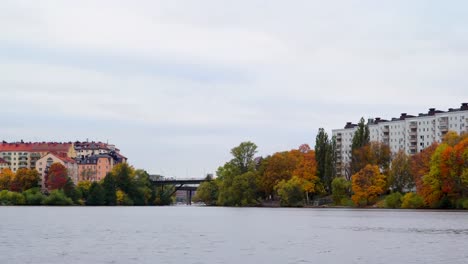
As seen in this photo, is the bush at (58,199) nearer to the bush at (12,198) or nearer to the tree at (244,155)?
the bush at (12,198)

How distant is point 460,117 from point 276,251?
144 meters

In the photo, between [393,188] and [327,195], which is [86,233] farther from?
[327,195]

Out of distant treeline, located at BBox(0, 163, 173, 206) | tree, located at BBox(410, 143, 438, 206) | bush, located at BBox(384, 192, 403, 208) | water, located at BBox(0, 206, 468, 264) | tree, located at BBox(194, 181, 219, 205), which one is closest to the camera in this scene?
water, located at BBox(0, 206, 468, 264)

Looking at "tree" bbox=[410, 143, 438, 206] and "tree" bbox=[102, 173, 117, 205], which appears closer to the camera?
"tree" bbox=[410, 143, 438, 206]

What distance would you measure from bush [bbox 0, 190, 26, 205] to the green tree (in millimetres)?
16368

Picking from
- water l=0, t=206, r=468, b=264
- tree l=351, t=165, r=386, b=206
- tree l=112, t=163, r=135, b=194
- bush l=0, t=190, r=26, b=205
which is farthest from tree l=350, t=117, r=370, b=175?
water l=0, t=206, r=468, b=264

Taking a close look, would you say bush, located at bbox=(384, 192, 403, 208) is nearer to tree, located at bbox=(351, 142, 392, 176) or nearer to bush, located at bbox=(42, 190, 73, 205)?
tree, located at bbox=(351, 142, 392, 176)

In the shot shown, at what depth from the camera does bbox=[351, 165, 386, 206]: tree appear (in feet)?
480

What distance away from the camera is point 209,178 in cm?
19912

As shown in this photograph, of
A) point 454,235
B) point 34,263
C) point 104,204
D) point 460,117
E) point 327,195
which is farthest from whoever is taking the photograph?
point 104,204

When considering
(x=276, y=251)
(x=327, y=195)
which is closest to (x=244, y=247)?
(x=276, y=251)

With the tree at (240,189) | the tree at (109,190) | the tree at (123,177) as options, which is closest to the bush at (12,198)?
the tree at (109,190)

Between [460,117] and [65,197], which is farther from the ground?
[460,117]

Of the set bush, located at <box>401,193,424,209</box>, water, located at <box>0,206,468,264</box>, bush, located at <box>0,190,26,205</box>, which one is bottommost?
water, located at <box>0,206,468,264</box>
